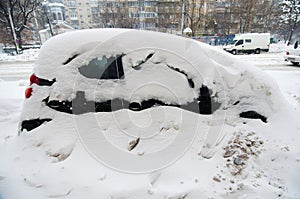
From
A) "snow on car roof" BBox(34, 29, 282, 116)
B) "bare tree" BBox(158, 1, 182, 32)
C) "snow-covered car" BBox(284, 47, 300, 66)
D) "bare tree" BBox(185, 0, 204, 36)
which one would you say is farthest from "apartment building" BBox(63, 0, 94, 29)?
"snow on car roof" BBox(34, 29, 282, 116)

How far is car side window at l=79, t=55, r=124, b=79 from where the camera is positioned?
2379 millimetres

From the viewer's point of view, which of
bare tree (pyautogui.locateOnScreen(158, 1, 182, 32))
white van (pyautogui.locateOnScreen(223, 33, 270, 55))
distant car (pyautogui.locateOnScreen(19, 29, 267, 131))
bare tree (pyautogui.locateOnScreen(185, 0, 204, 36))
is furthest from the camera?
bare tree (pyautogui.locateOnScreen(158, 1, 182, 32))

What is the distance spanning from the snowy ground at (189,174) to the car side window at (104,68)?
102 cm

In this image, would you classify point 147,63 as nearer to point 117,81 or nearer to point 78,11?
point 117,81

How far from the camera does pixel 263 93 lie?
2.59 m

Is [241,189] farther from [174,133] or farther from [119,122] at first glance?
[119,122]

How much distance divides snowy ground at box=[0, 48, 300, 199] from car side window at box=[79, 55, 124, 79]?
1016 mm

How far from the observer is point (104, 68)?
2.40 m

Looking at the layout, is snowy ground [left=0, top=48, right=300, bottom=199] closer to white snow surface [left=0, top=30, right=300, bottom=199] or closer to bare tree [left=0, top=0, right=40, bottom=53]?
white snow surface [left=0, top=30, right=300, bottom=199]

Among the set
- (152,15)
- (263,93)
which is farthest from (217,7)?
(263,93)

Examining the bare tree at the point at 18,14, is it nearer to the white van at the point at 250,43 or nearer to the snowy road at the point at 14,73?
the snowy road at the point at 14,73

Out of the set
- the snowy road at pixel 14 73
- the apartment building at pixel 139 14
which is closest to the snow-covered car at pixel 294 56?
the snowy road at pixel 14 73

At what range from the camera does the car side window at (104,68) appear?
2.38 meters

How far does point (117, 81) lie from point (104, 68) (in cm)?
27
